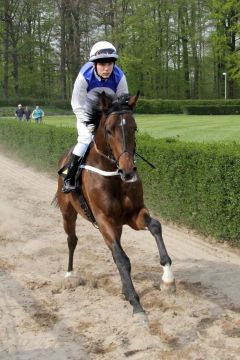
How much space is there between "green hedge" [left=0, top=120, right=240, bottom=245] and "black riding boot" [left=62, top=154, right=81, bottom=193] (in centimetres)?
262

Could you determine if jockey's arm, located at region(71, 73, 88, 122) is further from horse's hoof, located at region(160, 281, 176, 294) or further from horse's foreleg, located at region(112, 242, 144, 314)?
horse's hoof, located at region(160, 281, 176, 294)

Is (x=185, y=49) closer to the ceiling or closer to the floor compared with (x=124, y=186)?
closer to the ceiling

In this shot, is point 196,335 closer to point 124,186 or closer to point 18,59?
point 124,186

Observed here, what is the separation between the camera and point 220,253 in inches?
282

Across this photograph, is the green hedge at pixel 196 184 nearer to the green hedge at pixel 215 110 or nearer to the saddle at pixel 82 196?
the saddle at pixel 82 196

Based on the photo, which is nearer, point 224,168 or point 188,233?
point 224,168

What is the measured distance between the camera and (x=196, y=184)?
319 inches

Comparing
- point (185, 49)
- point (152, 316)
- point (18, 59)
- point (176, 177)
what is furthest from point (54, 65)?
point (152, 316)

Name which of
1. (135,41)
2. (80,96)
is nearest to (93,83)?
(80,96)

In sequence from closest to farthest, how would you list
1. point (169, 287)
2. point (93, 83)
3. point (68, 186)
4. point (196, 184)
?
1. point (169, 287)
2. point (93, 83)
3. point (68, 186)
4. point (196, 184)

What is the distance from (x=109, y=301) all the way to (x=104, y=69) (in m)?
2.53

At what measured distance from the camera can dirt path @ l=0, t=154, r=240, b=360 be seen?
4.16 metres

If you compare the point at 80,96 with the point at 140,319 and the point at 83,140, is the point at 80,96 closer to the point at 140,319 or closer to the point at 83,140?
the point at 83,140

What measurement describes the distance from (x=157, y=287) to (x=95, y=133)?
197cm
